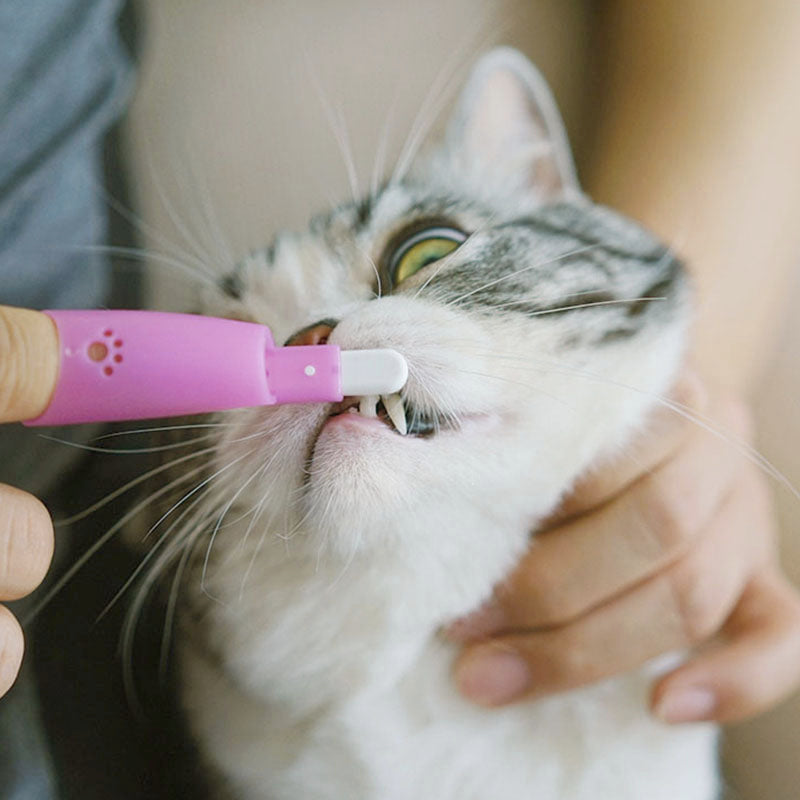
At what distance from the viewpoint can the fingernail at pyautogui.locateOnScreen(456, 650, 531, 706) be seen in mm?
347

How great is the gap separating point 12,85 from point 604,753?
0.42 m

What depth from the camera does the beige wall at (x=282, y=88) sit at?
1.41 feet

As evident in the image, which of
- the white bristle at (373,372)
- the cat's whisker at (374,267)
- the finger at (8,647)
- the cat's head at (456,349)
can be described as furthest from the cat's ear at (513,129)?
the finger at (8,647)

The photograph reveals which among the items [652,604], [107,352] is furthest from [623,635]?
[107,352]

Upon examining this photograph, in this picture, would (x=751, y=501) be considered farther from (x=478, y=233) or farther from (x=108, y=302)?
(x=108, y=302)

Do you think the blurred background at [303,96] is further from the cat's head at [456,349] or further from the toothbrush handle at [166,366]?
the toothbrush handle at [166,366]

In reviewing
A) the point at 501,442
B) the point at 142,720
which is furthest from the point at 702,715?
the point at 142,720

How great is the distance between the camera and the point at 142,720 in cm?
39

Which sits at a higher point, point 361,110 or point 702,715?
point 361,110

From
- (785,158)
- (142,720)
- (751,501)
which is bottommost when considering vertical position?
(142,720)

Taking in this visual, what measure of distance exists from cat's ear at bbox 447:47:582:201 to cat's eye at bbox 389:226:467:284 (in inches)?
3.2

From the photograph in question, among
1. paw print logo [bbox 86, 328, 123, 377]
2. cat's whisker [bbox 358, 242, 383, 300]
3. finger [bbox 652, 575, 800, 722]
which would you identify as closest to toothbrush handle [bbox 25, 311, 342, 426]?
paw print logo [bbox 86, 328, 123, 377]

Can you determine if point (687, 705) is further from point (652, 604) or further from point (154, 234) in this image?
point (154, 234)

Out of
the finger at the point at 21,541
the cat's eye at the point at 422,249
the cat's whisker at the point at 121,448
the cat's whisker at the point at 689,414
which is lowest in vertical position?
the cat's whisker at the point at 121,448
